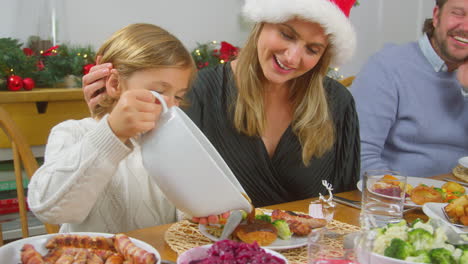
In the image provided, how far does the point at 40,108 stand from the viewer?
257 centimetres

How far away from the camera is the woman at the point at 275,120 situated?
164 cm

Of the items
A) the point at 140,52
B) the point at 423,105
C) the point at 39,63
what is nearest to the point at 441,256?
the point at 140,52

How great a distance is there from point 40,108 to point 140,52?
4.87 feet

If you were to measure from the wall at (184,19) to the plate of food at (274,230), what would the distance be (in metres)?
2.18

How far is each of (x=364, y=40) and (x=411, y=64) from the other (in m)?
2.13

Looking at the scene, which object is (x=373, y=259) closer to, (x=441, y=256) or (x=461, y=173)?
(x=441, y=256)

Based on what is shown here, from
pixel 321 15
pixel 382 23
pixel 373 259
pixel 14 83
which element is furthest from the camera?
pixel 382 23

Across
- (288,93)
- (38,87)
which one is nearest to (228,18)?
(38,87)

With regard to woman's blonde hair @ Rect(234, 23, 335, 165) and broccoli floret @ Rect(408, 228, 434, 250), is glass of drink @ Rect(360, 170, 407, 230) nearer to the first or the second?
broccoli floret @ Rect(408, 228, 434, 250)

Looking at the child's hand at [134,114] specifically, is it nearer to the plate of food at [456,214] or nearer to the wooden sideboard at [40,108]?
the plate of food at [456,214]

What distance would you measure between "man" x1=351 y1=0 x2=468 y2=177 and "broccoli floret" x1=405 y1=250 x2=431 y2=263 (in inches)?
52.9

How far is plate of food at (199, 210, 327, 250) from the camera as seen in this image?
3.13 feet

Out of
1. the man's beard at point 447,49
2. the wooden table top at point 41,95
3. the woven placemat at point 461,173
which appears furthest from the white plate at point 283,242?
the wooden table top at point 41,95

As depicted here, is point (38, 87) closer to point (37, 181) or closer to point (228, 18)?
point (228, 18)
